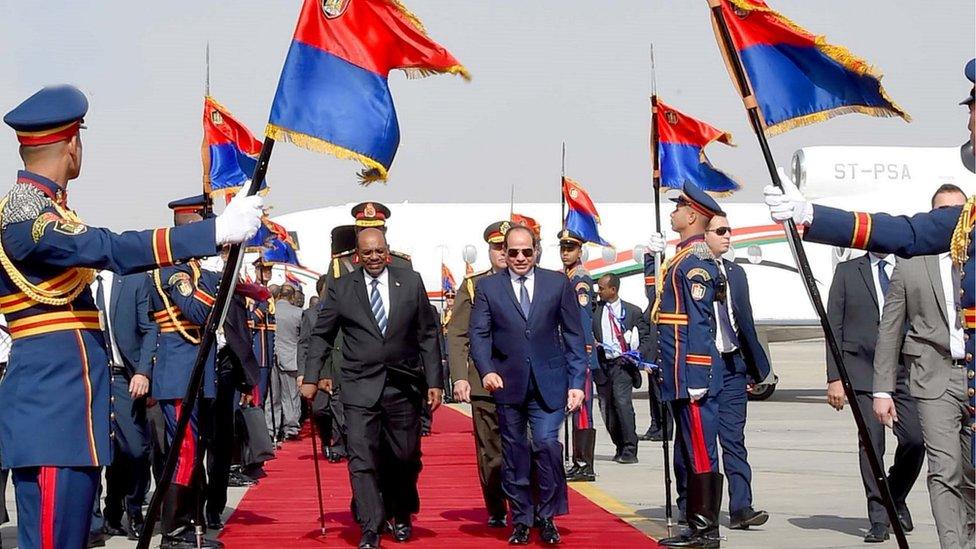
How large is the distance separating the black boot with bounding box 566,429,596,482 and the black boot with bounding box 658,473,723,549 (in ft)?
12.9

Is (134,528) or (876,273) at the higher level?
(876,273)

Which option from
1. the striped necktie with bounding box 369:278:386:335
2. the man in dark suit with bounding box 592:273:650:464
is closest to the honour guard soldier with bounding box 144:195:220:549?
the striped necktie with bounding box 369:278:386:335

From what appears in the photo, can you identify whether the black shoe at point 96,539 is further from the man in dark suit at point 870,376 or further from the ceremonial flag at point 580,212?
the ceremonial flag at point 580,212

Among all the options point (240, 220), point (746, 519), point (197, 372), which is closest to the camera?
point (240, 220)

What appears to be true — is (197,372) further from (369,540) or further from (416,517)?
(416,517)

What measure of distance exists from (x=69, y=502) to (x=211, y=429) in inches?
168

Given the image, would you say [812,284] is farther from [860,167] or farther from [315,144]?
[860,167]

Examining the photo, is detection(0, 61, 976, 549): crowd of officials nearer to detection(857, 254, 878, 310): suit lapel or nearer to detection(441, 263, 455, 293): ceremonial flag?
detection(857, 254, 878, 310): suit lapel

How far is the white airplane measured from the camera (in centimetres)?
3109

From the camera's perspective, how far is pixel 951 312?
7453 mm

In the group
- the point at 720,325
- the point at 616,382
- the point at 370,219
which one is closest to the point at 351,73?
the point at 370,219

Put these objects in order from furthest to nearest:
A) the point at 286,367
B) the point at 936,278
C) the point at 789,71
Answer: the point at 286,367, the point at 936,278, the point at 789,71

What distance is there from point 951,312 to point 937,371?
1.69ft

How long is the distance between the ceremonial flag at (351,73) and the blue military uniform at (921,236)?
77.1 inches
